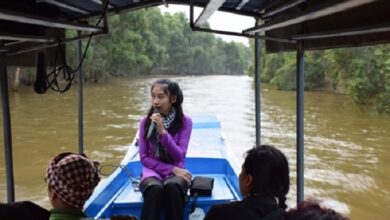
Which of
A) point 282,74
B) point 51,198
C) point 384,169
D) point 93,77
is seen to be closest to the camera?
point 51,198

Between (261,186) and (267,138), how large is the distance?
950 centimetres

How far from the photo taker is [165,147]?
3.07 metres

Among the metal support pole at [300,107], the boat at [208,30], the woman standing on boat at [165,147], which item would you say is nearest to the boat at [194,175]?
the boat at [208,30]

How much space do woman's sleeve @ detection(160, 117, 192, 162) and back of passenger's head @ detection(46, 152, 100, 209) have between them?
4.92ft

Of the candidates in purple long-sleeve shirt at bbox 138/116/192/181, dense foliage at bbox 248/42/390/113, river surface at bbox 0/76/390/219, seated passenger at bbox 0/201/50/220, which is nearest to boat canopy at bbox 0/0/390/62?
seated passenger at bbox 0/201/50/220

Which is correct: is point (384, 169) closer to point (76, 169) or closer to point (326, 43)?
point (326, 43)

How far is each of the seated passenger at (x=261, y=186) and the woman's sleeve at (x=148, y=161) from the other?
4.71 feet

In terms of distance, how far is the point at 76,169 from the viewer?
4.91ft

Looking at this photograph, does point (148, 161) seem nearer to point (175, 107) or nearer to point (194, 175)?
point (175, 107)

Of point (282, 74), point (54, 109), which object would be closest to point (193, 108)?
point (54, 109)

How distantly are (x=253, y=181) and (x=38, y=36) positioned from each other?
1.31 meters

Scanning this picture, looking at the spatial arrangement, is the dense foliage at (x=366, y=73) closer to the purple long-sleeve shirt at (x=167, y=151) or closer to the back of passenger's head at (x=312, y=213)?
the purple long-sleeve shirt at (x=167, y=151)

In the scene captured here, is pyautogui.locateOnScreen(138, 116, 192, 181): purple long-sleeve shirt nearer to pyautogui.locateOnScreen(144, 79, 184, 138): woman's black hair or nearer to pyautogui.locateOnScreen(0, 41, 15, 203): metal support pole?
pyautogui.locateOnScreen(144, 79, 184, 138): woman's black hair

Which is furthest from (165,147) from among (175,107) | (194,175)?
(194,175)
